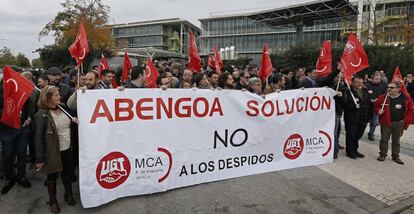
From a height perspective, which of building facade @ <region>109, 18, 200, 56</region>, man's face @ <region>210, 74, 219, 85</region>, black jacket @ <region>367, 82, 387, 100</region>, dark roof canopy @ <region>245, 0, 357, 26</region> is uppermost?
building facade @ <region>109, 18, 200, 56</region>

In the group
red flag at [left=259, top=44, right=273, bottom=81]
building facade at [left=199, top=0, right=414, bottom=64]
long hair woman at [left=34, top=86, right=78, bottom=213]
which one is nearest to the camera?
long hair woman at [left=34, top=86, right=78, bottom=213]

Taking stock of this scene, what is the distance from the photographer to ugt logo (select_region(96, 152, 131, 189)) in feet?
12.3

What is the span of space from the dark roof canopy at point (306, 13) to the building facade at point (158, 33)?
156 feet

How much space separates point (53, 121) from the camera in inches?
145

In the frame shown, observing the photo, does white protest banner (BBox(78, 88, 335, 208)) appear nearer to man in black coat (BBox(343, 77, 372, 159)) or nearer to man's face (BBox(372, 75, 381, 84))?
man in black coat (BBox(343, 77, 372, 159))

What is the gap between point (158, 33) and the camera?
88125 millimetres

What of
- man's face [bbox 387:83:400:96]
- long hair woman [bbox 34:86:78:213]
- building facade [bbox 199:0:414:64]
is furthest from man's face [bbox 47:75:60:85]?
building facade [bbox 199:0:414:64]

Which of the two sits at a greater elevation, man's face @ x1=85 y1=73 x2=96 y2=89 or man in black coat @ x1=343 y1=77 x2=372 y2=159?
man's face @ x1=85 y1=73 x2=96 y2=89

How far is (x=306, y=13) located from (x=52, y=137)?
37.6 metres

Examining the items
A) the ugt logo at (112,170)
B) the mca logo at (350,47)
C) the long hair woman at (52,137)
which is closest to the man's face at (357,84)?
the mca logo at (350,47)

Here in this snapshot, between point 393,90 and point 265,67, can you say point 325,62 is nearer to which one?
point 265,67

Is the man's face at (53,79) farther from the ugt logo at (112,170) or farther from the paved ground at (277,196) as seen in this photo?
the ugt logo at (112,170)

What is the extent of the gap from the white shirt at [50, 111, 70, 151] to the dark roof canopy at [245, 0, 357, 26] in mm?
33778

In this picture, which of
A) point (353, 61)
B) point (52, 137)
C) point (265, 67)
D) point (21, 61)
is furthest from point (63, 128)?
point (21, 61)
